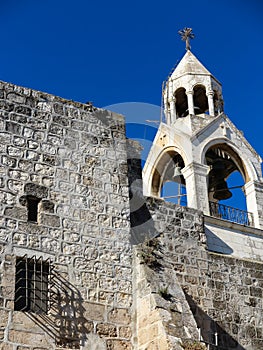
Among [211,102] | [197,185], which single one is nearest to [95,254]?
[197,185]

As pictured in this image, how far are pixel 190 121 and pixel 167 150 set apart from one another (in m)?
0.91

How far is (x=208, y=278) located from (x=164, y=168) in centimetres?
660

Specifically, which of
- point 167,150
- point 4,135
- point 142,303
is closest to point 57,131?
point 4,135

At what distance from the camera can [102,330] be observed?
338 inches

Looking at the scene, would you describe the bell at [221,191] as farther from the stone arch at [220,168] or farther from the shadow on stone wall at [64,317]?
the shadow on stone wall at [64,317]

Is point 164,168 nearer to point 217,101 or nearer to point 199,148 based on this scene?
point 199,148

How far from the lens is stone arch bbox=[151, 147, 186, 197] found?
1662 cm

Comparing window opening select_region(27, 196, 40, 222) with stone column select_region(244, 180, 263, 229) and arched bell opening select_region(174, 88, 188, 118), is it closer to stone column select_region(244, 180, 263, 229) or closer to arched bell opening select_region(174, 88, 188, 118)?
stone column select_region(244, 180, 263, 229)

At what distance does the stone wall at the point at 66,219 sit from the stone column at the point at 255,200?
5710mm

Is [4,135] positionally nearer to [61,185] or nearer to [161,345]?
[61,185]

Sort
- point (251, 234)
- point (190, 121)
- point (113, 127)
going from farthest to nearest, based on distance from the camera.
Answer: point (190, 121), point (251, 234), point (113, 127)

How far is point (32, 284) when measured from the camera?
8.48 meters

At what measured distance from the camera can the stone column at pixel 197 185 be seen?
48.0 ft

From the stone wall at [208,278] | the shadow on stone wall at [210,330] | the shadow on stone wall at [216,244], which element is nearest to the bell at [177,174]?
the shadow on stone wall at [216,244]
